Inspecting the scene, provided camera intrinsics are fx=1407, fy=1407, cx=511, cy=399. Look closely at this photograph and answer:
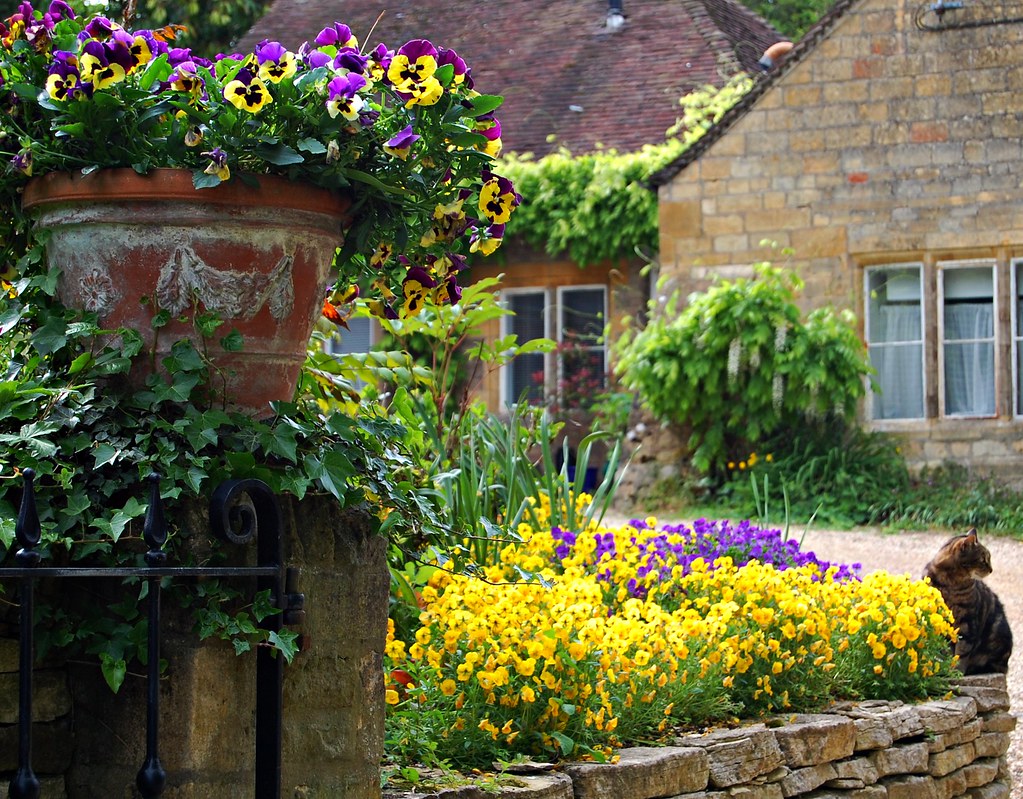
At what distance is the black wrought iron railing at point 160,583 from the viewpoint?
212 cm

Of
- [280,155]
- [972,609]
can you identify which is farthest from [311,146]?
[972,609]

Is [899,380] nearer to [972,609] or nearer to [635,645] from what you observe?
[972,609]

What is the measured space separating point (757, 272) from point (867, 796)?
8.35 metres

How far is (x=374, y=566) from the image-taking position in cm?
276

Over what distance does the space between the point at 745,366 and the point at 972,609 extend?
675 cm

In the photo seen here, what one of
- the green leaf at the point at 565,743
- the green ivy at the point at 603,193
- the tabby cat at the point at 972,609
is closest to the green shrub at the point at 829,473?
the green ivy at the point at 603,193

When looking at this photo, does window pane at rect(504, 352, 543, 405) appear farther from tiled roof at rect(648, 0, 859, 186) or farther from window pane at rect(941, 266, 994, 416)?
window pane at rect(941, 266, 994, 416)

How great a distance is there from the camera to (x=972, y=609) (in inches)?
220

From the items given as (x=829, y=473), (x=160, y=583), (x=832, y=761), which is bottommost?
(x=832, y=761)

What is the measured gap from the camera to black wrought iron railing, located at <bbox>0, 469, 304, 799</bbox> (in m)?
2.12

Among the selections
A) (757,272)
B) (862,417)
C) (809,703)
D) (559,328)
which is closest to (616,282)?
(559,328)

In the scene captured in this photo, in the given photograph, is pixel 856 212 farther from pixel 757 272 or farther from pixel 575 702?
pixel 575 702

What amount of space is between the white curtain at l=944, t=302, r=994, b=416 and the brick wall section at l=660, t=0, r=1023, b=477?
19cm

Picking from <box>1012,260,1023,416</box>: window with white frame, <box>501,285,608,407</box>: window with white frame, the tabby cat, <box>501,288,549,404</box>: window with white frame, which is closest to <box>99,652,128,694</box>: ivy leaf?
the tabby cat
